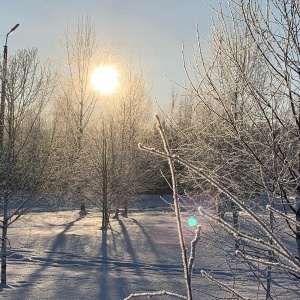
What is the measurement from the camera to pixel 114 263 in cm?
1145

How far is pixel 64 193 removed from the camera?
2581 centimetres

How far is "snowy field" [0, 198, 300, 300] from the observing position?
7.85m

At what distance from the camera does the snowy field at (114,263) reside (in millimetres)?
7852

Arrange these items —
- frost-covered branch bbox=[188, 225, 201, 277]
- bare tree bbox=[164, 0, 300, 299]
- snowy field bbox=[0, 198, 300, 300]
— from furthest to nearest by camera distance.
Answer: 1. snowy field bbox=[0, 198, 300, 300]
2. bare tree bbox=[164, 0, 300, 299]
3. frost-covered branch bbox=[188, 225, 201, 277]

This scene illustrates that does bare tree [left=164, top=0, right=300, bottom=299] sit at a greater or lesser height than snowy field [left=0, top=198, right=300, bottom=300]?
greater

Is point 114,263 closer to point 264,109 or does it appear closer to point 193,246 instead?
point 264,109

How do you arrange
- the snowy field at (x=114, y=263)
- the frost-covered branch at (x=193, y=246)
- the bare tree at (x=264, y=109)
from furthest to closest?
the snowy field at (x=114, y=263)
the bare tree at (x=264, y=109)
the frost-covered branch at (x=193, y=246)

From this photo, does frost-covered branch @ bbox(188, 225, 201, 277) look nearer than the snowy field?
Yes

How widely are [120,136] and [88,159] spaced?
91.6 inches

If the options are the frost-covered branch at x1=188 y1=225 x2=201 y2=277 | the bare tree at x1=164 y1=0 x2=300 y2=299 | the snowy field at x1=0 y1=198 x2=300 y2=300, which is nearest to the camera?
the frost-covered branch at x1=188 y1=225 x2=201 y2=277

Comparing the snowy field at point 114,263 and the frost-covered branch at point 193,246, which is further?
the snowy field at point 114,263

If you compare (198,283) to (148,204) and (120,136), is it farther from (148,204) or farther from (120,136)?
(148,204)

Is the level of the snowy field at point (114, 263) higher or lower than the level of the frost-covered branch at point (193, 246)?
lower

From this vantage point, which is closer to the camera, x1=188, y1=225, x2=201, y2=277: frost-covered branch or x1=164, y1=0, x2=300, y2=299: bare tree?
x1=188, y1=225, x2=201, y2=277: frost-covered branch
